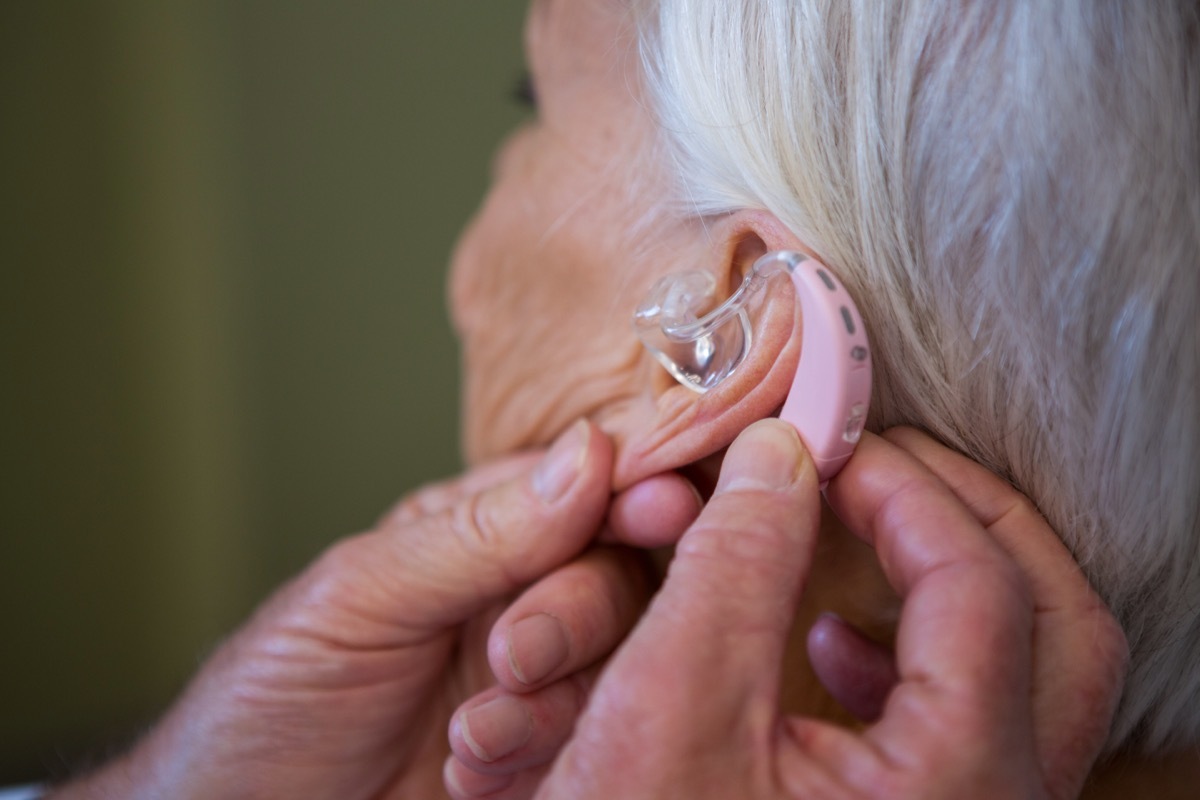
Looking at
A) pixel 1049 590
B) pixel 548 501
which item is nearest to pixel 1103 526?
pixel 1049 590

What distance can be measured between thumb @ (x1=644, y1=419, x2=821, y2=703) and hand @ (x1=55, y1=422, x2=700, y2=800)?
6.4 inches

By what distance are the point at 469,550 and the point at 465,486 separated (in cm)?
24

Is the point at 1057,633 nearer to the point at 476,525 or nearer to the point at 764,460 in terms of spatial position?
the point at 764,460

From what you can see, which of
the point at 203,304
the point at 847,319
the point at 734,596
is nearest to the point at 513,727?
the point at 734,596

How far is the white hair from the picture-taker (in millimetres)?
503

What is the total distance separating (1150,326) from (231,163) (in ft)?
5.35

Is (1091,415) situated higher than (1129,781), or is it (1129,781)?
(1091,415)

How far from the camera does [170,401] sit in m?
1.83

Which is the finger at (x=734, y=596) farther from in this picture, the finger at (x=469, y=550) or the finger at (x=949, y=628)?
the finger at (x=469, y=550)

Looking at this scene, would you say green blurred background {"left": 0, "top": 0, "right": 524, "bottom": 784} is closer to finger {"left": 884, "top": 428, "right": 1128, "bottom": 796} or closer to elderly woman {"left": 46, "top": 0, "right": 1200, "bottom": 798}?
elderly woman {"left": 46, "top": 0, "right": 1200, "bottom": 798}

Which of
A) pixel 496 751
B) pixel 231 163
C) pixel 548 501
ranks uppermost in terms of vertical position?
pixel 231 163

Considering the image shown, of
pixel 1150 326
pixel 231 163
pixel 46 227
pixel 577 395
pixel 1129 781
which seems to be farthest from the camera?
pixel 231 163

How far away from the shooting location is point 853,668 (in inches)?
25.6

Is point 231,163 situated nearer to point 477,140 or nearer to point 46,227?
point 46,227
